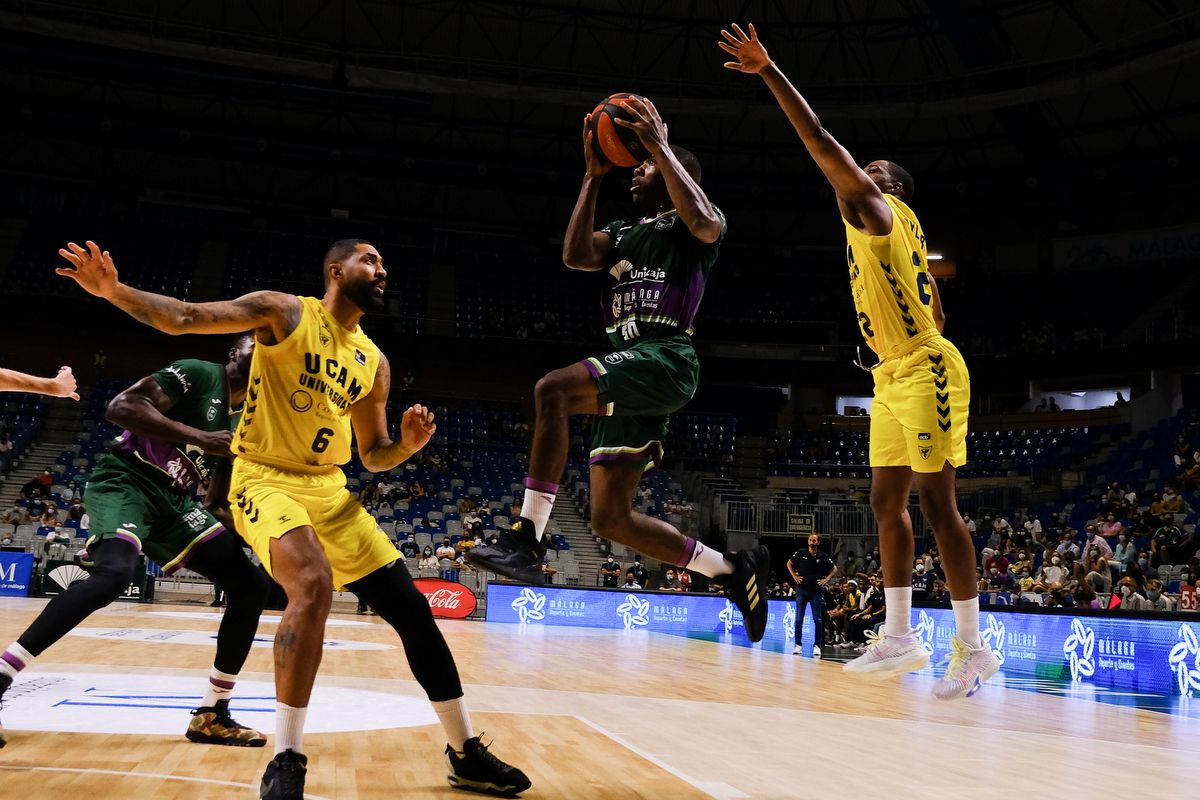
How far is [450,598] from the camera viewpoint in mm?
20625

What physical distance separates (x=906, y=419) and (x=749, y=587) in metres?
1.16

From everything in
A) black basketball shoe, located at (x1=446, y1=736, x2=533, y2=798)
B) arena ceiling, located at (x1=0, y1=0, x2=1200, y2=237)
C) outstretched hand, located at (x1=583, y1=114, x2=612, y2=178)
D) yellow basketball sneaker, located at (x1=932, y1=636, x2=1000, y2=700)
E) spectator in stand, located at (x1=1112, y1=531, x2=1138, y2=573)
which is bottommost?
black basketball shoe, located at (x1=446, y1=736, x2=533, y2=798)

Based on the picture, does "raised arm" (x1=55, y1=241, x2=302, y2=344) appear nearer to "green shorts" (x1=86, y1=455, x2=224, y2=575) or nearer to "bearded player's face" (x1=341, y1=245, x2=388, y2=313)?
"bearded player's face" (x1=341, y1=245, x2=388, y2=313)

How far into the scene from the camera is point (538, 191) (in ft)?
100

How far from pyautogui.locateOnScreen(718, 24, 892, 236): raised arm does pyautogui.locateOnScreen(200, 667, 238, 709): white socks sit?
397 cm

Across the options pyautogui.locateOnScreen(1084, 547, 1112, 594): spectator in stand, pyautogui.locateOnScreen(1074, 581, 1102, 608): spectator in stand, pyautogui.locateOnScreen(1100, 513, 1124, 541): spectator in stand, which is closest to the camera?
pyautogui.locateOnScreen(1074, 581, 1102, 608): spectator in stand

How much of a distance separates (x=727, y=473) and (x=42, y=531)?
1755cm

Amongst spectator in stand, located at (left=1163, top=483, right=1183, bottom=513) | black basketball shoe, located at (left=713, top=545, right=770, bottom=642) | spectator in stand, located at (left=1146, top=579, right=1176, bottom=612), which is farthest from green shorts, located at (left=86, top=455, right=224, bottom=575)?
spectator in stand, located at (left=1163, top=483, right=1183, bottom=513)

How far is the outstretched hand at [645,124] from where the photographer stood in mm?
4582

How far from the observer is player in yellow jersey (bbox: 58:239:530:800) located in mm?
4164

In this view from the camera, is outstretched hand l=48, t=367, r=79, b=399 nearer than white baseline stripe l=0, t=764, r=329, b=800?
No

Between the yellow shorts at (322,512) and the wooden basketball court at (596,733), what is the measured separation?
0.95m

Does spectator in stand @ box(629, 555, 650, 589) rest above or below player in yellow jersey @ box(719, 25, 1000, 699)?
below

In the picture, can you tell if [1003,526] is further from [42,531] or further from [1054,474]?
[42,531]
